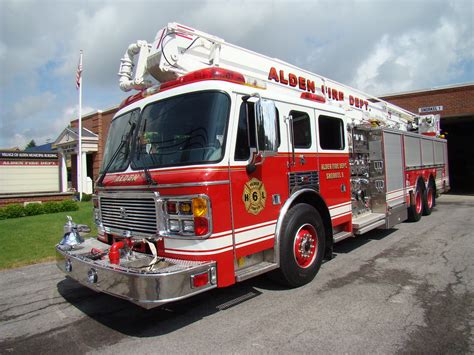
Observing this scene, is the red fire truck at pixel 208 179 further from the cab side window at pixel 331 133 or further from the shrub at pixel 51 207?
the shrub at pixel 51 207

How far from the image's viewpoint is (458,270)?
521cm

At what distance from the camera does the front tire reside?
4363 millimetres

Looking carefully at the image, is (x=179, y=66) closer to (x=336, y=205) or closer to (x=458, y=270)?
(x=336, y=205)

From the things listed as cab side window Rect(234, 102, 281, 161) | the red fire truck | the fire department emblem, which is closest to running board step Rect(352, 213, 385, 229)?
the red fire truck

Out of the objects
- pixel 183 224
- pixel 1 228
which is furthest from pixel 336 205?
pixel 1 228

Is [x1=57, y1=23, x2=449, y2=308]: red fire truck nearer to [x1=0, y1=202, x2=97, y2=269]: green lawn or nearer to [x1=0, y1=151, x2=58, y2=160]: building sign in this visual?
[x1=0, y1=202, x2=97, y2=269]: green lawn

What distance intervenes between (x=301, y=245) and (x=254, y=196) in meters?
1.08

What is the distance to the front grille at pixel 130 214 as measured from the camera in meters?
3.82

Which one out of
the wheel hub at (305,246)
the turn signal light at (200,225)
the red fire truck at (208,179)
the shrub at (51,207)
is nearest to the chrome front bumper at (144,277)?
the red fire truck at (208,179)

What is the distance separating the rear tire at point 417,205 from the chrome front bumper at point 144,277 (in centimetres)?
713

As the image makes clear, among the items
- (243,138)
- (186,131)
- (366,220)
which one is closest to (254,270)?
(243,138)

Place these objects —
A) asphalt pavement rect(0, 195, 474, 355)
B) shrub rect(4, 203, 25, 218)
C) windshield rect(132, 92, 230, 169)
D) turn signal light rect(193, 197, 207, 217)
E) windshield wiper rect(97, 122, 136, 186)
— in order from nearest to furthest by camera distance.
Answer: asphalt pavement rect(0, 195, 474, 355)
turn signal light rect(193, 197, 207, 217)
windshield rect(132, 92, 230, 169)
windshield wiper rect(97, 122, 136, 186)
shrub rect(4, 203, 25, 218)

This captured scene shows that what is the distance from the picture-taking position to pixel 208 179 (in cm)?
352

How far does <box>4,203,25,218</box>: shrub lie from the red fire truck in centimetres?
1017
